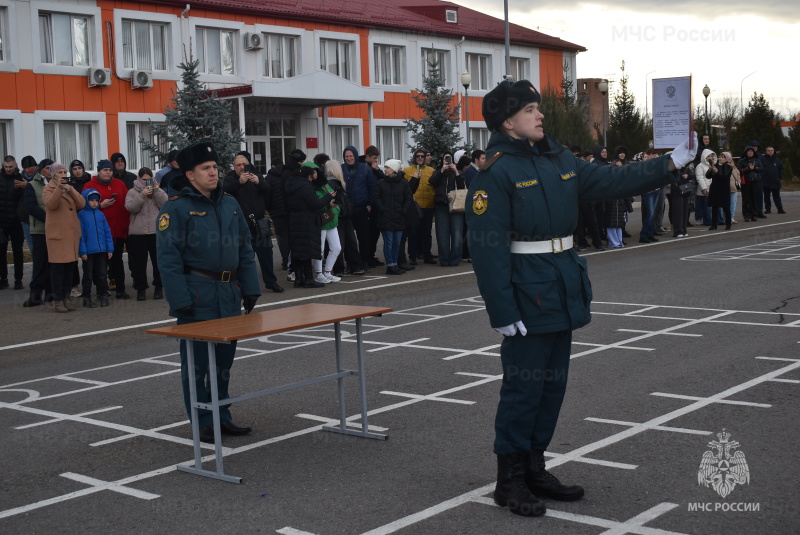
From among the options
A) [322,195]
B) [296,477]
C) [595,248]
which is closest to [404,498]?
[296,477]

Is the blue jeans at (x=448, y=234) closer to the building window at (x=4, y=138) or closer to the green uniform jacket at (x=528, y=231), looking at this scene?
the green uniform jacket at (x=528, y=231)

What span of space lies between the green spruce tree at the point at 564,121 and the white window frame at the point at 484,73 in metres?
2.48

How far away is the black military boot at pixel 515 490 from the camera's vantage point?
526 cm

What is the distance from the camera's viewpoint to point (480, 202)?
5.42 metres

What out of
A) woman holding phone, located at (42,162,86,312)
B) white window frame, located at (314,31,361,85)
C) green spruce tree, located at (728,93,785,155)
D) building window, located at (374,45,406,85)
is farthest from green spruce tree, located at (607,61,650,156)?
woman holding phone, located at (42,162,86,312)

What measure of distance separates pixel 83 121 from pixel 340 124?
10.9 m

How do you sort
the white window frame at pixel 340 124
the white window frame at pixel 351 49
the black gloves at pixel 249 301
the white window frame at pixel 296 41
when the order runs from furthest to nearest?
the white window frame at pixel 340 124 → the white window frame at pixel 351 49 → the white window frame at pixel 296 41 → the black gloves at pixel 249 301

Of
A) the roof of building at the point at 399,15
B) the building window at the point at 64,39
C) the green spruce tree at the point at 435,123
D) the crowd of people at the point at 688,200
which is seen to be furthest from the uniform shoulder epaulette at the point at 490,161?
the roof of building at the point at 399,15

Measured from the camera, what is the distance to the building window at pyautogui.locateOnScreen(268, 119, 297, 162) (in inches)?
1473

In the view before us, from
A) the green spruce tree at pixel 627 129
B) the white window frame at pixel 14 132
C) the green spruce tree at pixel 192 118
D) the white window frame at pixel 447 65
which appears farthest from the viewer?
the green spruce tree at pixel 627 129

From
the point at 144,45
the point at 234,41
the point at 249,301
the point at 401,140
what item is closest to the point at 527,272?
the point at 249,301

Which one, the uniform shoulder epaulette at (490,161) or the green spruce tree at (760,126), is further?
the green spruce tree at (760,126)

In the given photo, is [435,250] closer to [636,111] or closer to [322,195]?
[322,195]

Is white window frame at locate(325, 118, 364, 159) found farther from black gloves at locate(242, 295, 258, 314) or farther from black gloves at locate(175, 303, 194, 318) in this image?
black gloves at locate(175, 303, 194, 318)
